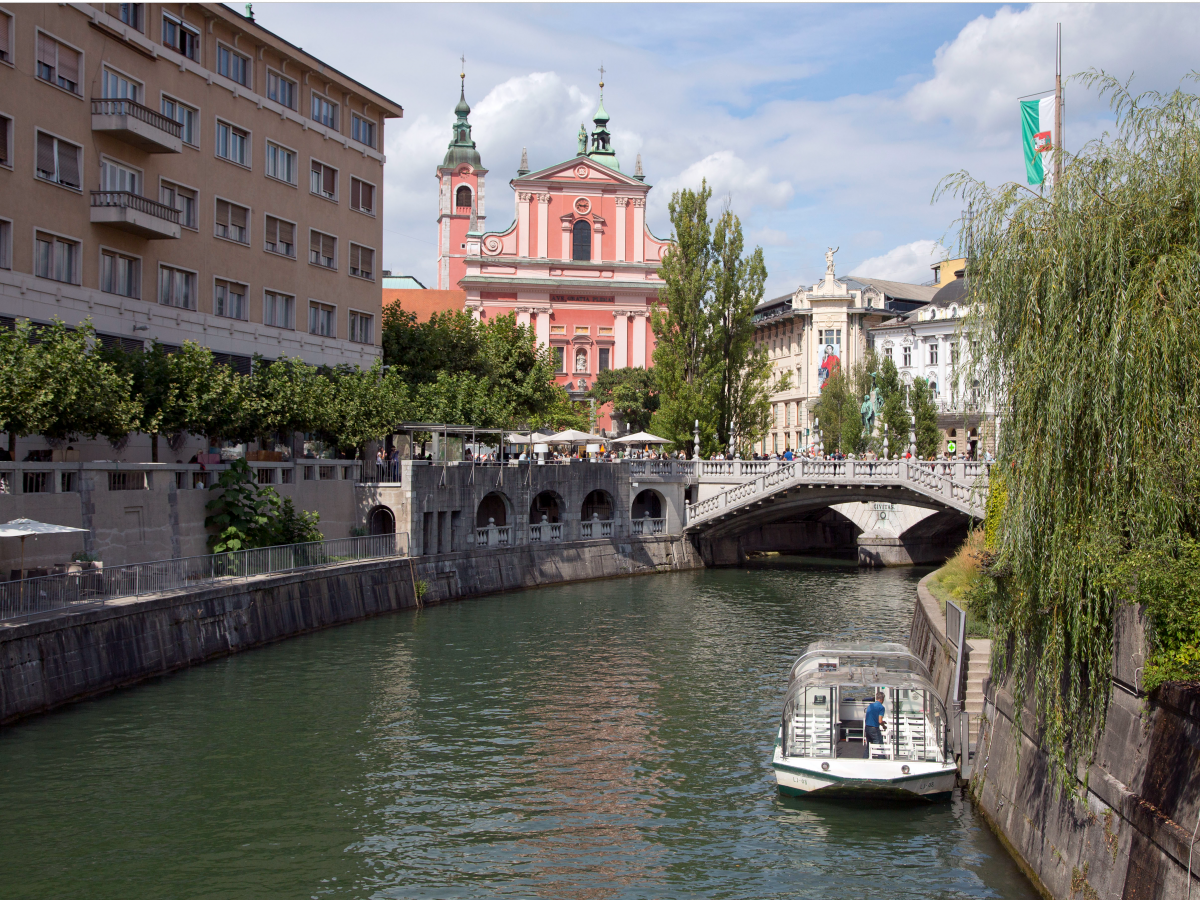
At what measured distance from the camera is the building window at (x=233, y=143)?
45.9 meters

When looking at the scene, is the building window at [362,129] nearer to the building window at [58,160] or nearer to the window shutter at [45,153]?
the building window at [58,160]

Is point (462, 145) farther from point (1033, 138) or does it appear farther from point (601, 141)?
point (1033, 138)

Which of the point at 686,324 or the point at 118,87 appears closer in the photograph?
the point at 118,87

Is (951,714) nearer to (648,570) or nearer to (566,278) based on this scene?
(648,570)

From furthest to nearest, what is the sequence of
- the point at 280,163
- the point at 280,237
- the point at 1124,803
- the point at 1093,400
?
the point at 280,237 → the point at 280,163 → the point at 1093,400 → the point at 1124,803

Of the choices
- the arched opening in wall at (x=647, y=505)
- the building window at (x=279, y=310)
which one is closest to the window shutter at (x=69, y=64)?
the building window at (x=279, y=310)

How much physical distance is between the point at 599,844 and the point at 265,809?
6077 mm

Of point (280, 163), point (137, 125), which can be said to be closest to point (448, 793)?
point (137, 125)

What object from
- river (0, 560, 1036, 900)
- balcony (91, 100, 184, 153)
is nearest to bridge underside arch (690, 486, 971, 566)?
river (0, 560, 1036, 900)

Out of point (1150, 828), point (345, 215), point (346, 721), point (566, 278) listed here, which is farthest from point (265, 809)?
point (566, 278)

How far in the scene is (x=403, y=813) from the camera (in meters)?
20.8

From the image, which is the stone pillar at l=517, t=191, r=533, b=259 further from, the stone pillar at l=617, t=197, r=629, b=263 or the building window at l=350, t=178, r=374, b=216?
the building window at l=350, t=178, r=374, b=216

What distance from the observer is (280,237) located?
163 ft

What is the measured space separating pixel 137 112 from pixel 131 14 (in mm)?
3905
